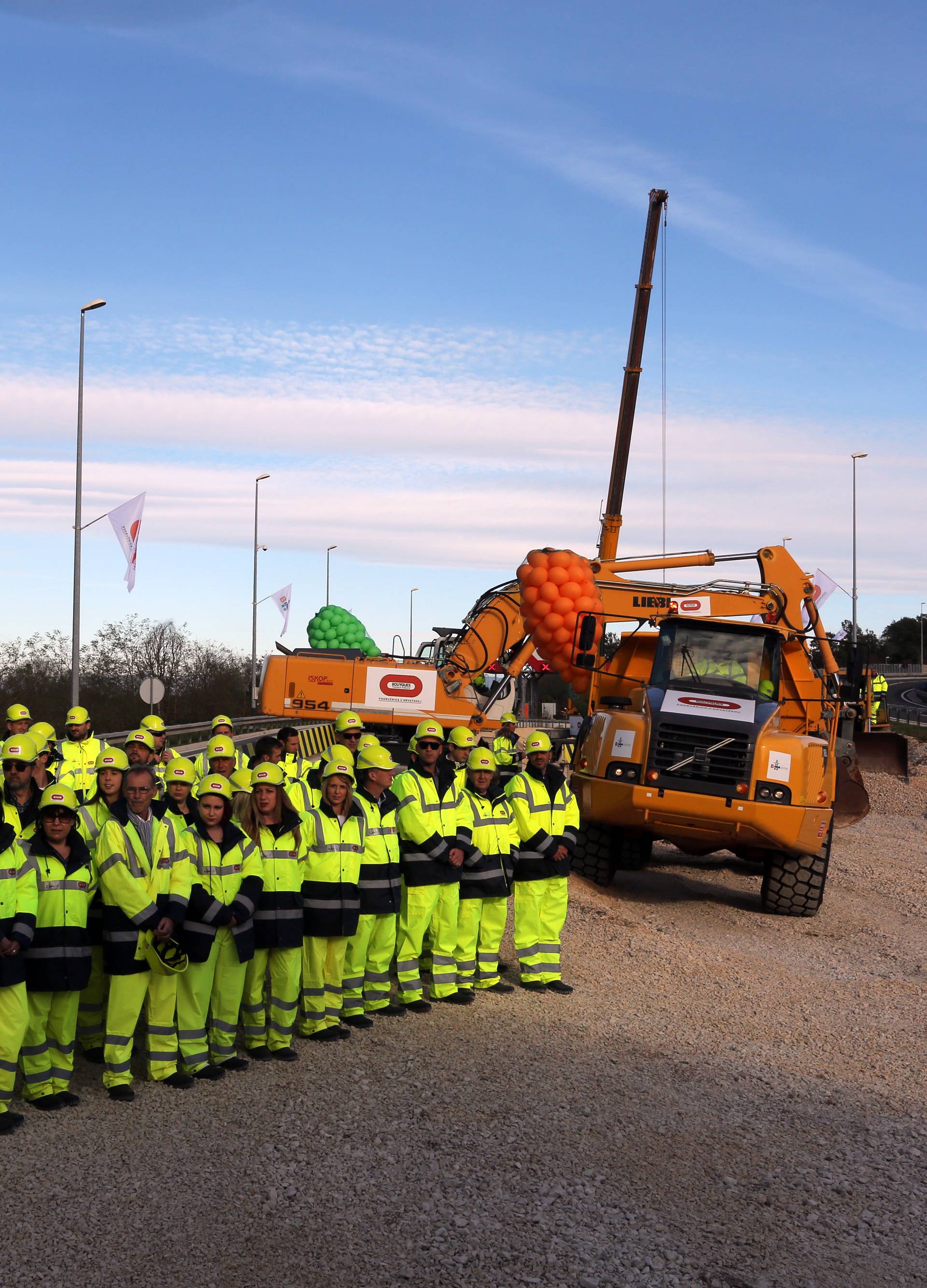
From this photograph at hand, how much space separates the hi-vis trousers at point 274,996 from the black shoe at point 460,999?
1.50 meters

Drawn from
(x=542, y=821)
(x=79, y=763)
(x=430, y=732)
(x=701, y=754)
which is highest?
(x=430, y=732)

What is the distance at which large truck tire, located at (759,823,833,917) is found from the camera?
12.8 m

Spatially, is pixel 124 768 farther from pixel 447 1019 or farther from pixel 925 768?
pixel 925 768

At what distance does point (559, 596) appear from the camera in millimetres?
15953

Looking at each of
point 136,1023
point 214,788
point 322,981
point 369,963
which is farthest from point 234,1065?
point 214,788

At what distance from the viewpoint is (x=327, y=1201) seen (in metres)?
5.61

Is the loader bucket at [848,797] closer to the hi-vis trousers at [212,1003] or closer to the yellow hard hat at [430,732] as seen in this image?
the yellow hard hat at [430,732]

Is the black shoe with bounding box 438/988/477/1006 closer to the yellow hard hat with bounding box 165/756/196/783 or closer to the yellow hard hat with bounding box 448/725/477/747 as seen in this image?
the yellow hard hat with bounding box 448/725/477/747

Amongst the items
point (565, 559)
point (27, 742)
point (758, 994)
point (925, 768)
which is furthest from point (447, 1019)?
point (925, 768)

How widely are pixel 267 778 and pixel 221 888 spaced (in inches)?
27.5

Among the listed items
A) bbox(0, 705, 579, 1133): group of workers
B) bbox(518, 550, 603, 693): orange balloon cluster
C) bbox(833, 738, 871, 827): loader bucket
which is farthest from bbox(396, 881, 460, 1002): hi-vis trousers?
bbox(833, 738, 871, 827): loader bucket

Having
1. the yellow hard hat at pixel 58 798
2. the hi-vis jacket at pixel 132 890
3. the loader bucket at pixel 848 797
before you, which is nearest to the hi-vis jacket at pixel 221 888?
the hi-vis jacket at pixel 132 890

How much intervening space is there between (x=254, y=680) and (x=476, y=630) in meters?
27.2

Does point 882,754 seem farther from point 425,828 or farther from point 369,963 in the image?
point 369,963
